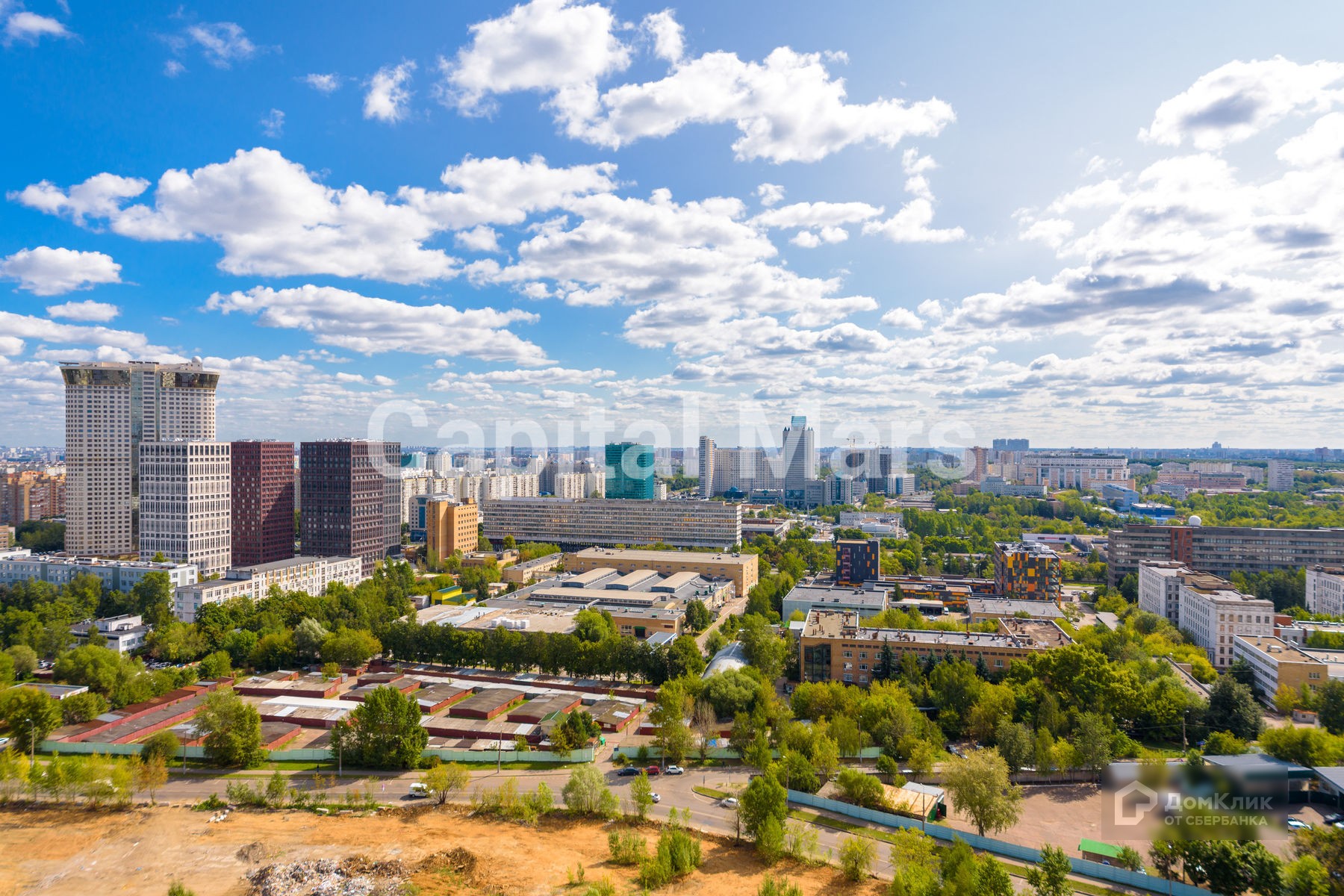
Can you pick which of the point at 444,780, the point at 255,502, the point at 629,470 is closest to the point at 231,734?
the point at 444,780

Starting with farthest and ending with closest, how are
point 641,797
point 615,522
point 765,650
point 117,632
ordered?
point 615,522 → point 117,632 → point 765,650 → point 641,797

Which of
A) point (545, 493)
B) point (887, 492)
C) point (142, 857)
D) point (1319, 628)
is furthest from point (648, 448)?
point (142, 857)

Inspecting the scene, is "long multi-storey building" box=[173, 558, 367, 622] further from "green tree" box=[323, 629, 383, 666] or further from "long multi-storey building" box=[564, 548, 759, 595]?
"long multi-storey building" box=[564, 548, 759, 595]

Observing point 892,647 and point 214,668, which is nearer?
point 892,647

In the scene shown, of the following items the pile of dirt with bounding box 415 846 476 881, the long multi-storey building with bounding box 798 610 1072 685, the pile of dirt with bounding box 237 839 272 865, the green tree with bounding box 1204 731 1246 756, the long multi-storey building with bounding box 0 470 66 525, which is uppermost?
the long multi-storey building with bounding box 0 470 66 525

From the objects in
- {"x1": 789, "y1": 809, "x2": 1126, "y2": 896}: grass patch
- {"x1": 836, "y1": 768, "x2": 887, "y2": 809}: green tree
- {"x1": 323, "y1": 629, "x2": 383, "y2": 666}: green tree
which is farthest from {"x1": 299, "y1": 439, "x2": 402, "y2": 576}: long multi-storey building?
{"x1": 836, "y1": 768, "x2": 887, "y2": 809}: green tree

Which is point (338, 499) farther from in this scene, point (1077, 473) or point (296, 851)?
point (1077, 473)

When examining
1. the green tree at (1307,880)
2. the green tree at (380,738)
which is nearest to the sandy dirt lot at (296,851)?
the green tree at (380,738)
